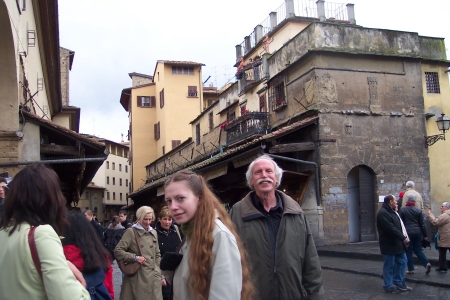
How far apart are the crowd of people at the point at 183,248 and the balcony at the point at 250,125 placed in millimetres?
14334

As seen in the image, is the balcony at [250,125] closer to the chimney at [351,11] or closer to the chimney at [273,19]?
the chimney at [273,19]

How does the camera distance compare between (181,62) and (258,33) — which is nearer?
(258,33)

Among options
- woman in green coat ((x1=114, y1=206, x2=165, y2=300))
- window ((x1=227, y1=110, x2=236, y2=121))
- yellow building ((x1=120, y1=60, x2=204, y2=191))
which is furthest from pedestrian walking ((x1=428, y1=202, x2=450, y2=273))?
yellow building ((x1=120, y1=60, x2=204, y2=191))

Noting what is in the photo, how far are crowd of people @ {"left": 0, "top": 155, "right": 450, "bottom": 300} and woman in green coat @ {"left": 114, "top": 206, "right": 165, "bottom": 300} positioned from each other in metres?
0.01

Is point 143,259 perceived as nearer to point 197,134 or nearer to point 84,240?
point 84,240

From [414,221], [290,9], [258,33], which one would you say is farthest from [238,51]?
[414,221]

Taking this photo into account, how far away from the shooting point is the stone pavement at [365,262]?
9516 mm

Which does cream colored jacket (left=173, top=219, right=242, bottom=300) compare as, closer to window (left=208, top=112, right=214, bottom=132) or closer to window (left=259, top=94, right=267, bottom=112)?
window (left=259, top=94, right=267, bottom=112)

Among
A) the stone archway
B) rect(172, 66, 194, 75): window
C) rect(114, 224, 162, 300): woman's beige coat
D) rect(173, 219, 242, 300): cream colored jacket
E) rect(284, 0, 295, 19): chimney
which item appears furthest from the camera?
rect(172, 66, 194, 75): window

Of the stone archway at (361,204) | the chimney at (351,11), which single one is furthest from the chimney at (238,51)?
the stone archway at (361,204)

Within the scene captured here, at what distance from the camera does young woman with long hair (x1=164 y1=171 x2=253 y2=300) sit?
8.41 feet

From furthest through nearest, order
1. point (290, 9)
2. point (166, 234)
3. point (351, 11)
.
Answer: point (351, 11) → point (290, 9) → point (166, 234)

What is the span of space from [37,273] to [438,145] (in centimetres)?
1859

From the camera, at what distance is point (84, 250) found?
455 centimetres
